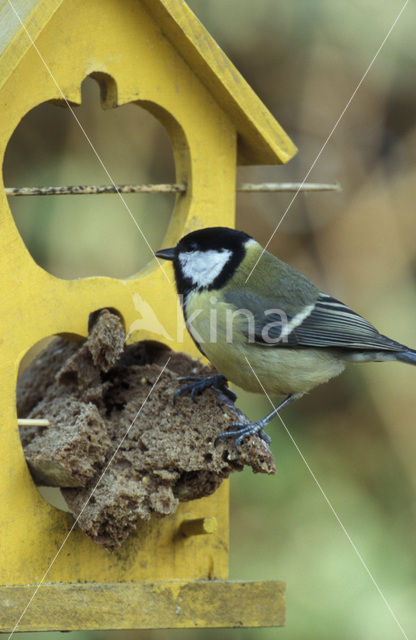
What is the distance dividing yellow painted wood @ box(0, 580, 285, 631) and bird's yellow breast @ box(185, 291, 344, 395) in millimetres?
416

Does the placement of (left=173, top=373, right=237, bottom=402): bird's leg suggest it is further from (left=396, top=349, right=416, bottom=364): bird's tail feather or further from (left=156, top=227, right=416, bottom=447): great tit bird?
(left=396, top=349, right=416, bottom=364): bird's tail feather

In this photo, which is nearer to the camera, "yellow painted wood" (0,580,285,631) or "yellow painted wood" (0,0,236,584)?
"yellow painted wood" (0,580,285,631)

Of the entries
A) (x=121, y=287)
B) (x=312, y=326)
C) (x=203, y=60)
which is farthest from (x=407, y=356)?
(x=203, y=60)

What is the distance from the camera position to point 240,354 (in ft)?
6.12

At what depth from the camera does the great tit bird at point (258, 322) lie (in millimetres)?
1880

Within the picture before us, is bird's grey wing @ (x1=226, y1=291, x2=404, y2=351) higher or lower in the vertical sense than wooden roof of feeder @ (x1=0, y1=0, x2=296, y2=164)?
lower

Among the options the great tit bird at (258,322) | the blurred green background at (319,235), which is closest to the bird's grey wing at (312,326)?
the great tit bird at (258,322)

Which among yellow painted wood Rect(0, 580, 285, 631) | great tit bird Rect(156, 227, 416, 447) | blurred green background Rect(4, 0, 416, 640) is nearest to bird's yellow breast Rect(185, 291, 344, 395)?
great tit bird Rect(156, 227, 416, 447)

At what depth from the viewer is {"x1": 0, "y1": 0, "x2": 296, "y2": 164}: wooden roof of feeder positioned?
1742mm

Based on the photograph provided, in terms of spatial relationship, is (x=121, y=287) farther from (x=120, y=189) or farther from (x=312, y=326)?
(x=312, y=326)

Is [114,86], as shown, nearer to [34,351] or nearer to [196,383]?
[196,383]

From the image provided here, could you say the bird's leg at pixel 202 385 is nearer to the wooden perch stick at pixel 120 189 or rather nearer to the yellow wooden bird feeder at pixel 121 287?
the yellow wooden bird feeder at pixel 121 287

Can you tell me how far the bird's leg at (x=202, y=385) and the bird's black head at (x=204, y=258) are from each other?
19cm

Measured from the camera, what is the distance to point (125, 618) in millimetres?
1644
